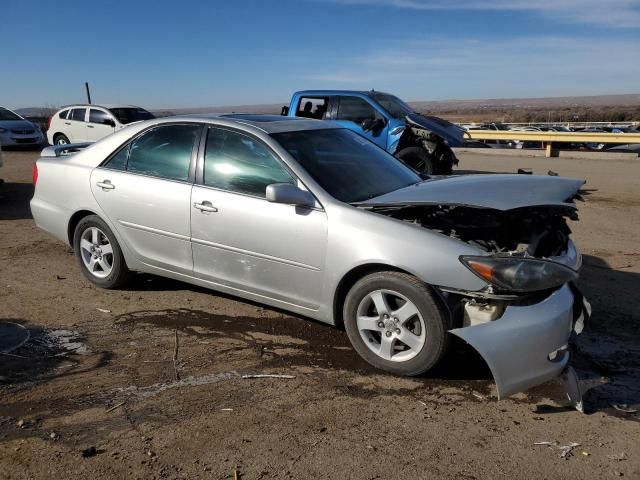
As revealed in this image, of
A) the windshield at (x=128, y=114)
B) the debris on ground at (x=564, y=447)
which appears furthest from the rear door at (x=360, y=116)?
the debris on ground at (x=564, y=447)

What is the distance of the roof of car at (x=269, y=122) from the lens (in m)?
4.71

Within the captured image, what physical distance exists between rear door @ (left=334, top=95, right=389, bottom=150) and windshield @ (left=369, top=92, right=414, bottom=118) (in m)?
0.26

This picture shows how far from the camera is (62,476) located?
280cm

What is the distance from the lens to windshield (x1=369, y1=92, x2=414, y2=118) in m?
12.8

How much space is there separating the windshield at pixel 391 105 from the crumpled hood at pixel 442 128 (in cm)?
20

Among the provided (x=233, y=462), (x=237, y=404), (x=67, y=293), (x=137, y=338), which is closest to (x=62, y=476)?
(x=233, y=462)

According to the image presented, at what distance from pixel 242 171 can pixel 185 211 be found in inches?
22.3

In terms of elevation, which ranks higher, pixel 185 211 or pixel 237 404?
pixel 185 211

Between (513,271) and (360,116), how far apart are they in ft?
32.1

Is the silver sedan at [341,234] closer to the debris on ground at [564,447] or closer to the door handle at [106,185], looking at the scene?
the door handle at [106,185]

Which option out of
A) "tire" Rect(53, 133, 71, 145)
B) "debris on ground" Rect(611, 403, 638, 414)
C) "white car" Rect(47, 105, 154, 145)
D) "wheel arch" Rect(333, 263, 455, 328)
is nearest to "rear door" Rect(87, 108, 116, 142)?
"white car" Rect(47, 105, 154, 145)

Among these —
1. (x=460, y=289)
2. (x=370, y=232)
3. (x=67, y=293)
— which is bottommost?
(x=67, y=293)

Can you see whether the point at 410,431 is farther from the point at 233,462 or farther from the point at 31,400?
the point at 31,400

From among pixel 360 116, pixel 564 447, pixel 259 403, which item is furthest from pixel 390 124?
pixel 564 447
